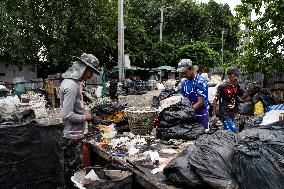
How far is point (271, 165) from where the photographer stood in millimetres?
3146

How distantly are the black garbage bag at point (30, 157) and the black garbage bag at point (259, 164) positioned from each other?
177 centimetres

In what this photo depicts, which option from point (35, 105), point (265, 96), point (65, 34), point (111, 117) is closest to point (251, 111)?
point (265, 96)

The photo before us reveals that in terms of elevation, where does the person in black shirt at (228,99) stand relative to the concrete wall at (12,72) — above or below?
below

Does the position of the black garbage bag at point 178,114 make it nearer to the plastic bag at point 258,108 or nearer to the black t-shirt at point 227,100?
the black t-shirt at point 227,100

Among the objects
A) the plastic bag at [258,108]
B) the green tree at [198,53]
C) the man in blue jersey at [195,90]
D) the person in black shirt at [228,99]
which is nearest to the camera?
the man in blue jersey at [195,90]

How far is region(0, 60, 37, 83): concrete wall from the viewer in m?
31.8

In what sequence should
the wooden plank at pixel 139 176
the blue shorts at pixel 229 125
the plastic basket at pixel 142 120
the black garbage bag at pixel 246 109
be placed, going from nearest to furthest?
1. the wooden plank at pixel 139 176
2. the plastic basket at pixel 142 120
3. the blue shorts at pixel 229 125
4. the black garbage bag at pixel 246 109

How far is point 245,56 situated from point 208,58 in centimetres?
2896

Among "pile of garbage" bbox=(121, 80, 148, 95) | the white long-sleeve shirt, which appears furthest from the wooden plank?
"pile of garbage" bbox=(121, 80, 148, 95)

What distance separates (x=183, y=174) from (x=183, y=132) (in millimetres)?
1739

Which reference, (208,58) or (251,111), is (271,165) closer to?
(251,111)

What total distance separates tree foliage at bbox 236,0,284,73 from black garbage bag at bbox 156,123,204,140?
5.47 m

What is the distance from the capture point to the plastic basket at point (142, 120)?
5.63 m

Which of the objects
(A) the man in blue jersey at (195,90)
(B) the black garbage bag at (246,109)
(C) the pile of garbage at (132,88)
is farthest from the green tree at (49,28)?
(A) the man in blue jersey at (195,90)
